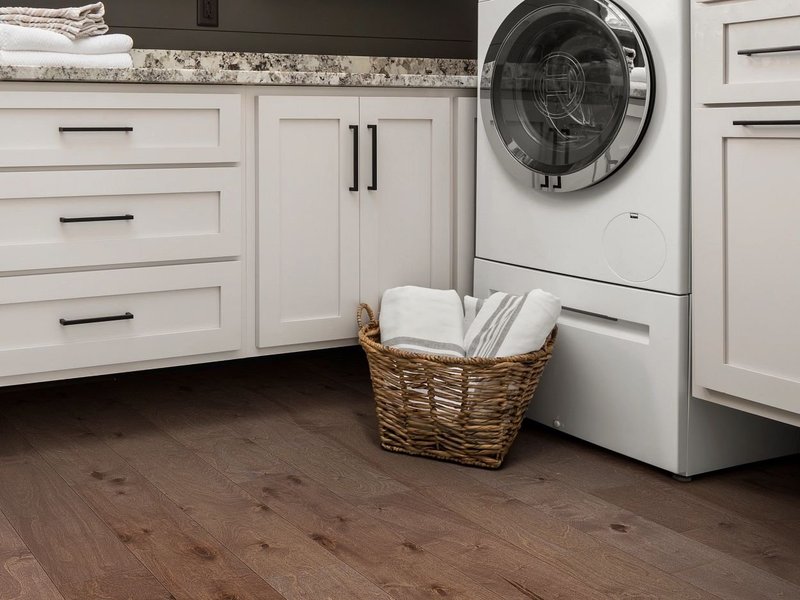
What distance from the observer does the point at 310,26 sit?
3.01 meters

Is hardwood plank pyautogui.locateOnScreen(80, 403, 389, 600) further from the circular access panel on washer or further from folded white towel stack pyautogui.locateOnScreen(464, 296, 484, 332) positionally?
the circular access panel on washer

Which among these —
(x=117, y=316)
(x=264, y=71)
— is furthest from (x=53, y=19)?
(x=117, y=316)

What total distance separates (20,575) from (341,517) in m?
0.55

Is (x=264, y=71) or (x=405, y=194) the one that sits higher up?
(x=264, y=71)

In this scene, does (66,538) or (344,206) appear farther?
(344,206)

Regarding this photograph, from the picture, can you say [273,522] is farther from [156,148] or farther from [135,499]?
[156,148]

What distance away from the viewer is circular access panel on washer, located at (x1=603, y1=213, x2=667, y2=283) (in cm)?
203

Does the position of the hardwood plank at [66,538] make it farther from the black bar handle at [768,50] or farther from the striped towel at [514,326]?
the black bar handle at [768,50]

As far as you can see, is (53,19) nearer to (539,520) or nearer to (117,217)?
(117,217)

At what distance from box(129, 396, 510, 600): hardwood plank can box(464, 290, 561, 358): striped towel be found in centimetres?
47

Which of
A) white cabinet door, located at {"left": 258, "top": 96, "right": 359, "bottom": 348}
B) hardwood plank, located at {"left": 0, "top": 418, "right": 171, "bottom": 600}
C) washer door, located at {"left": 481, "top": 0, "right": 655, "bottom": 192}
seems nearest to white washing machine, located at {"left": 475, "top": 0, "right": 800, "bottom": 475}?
washer door, located at {"left": 481, "top": 0, "right": 655, "bottom": 192}

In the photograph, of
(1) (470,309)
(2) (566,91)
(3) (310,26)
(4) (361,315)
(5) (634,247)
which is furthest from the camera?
(3) (310,26)

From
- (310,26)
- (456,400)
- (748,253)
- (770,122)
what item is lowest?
(456,400)

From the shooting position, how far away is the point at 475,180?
2.59m
